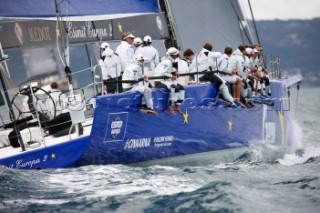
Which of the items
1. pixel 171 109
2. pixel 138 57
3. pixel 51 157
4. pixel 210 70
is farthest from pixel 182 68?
pixel 51 157

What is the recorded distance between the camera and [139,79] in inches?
380

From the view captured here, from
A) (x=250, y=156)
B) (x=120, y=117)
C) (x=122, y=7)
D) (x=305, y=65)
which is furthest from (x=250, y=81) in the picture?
(x=305, y=65)

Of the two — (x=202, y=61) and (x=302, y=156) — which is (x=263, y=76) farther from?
(x=202, y=61)

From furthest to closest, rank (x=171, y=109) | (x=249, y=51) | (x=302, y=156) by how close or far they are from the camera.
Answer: (x=302, y=156) → (x=249, y=51) → (x=171, y=109)

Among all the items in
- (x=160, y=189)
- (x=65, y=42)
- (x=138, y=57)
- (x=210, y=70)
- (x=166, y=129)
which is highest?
(x=65, y=42)

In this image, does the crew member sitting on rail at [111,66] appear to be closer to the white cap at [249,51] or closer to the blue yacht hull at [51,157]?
the blue yacht hull at [51,157]

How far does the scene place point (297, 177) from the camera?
946 cm

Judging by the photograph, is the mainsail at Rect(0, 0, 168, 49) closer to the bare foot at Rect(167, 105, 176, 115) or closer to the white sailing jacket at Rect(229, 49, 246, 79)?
the white sailing jacket at Rect(229, 49, 246, 79)

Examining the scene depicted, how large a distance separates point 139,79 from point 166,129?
2.68 ft

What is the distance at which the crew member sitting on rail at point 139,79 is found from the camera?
9633 millimetres

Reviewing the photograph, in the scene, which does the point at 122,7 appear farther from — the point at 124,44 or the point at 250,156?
the point at 250,156

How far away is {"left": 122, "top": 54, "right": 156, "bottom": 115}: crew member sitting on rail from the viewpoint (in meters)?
9.63

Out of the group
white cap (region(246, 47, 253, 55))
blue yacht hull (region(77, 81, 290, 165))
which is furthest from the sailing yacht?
white cap (region(246, 47, 253, 55))

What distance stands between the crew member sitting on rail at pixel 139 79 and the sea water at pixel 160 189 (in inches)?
31.8
